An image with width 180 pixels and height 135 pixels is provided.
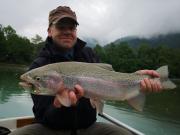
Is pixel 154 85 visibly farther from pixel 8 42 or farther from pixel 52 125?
pixel 8 42

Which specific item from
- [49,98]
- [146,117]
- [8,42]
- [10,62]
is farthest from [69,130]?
[8,42]

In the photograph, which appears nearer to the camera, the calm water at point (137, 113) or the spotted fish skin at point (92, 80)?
the spotted fish skin at point (92, 80)

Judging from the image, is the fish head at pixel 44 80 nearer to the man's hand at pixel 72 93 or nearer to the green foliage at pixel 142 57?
the man's hand at pixel 72 93

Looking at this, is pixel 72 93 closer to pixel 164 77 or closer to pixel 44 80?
pixel 44 80

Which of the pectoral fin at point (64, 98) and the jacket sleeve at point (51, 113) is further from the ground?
the pectoral fin at point (64, 98)

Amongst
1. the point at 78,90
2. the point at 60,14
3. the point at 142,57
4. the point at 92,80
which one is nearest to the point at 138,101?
the point at 92,80

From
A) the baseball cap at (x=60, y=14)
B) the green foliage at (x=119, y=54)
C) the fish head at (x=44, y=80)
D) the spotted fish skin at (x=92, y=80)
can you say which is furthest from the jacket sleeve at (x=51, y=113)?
the green foliage at (x=119, y=54)

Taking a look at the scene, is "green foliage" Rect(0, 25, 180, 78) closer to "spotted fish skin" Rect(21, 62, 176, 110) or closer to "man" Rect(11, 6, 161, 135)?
"man" Rect(11, 6, 161, 135)
